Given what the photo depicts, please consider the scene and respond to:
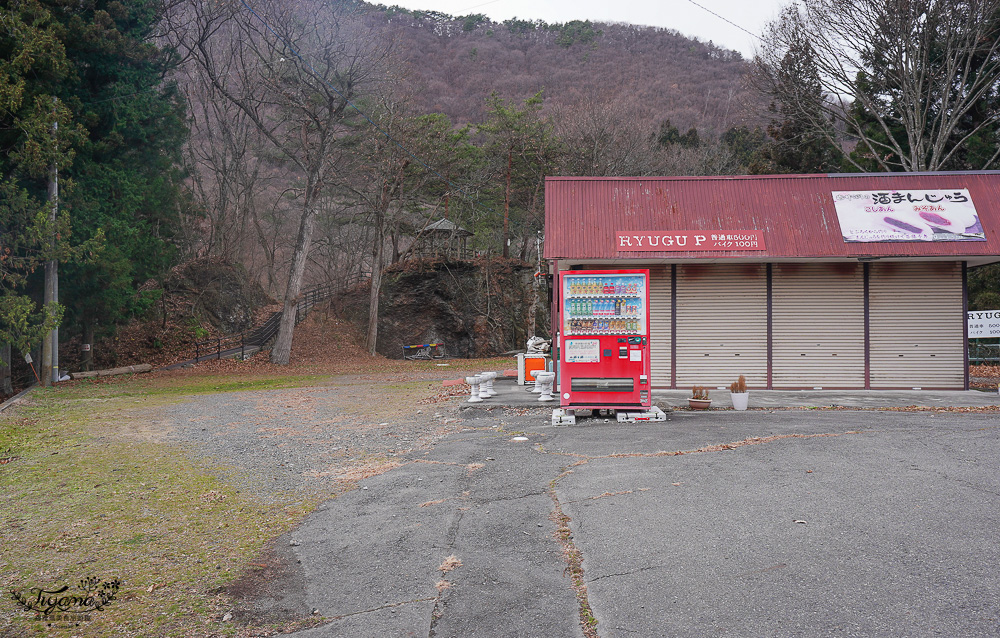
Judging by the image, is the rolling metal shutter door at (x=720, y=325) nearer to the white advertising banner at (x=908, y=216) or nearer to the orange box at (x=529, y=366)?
the white advertising banner at (x=908, y=216)

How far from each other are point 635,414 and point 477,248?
2885 cm

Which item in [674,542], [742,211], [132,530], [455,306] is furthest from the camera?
[455,306]

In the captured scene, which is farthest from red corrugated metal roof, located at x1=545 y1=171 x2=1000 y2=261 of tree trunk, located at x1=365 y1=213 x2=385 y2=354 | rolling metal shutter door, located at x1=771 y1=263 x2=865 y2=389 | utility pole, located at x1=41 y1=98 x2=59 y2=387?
tree trunk, located at x1=365 y1=213 x2=385 y2=354

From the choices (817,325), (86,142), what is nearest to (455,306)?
(86,142)

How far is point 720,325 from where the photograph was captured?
14398mm

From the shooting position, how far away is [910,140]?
2409 cm

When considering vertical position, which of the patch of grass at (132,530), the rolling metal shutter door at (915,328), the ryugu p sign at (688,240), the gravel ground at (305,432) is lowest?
the patch of grass at (132,530)

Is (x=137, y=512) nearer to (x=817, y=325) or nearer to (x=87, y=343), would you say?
(x=817, y=325)

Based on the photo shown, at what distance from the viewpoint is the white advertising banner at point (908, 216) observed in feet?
44.3

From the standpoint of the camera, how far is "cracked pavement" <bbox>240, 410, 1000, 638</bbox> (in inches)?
141

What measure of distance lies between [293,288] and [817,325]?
19.6 m

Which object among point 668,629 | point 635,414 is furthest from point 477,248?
point 668,629

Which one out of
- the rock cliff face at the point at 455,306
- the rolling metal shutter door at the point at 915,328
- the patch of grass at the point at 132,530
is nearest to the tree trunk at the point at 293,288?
the rock cliff face at the point at 455,306

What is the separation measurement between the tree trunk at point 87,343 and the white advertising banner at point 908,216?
76.7 ft
